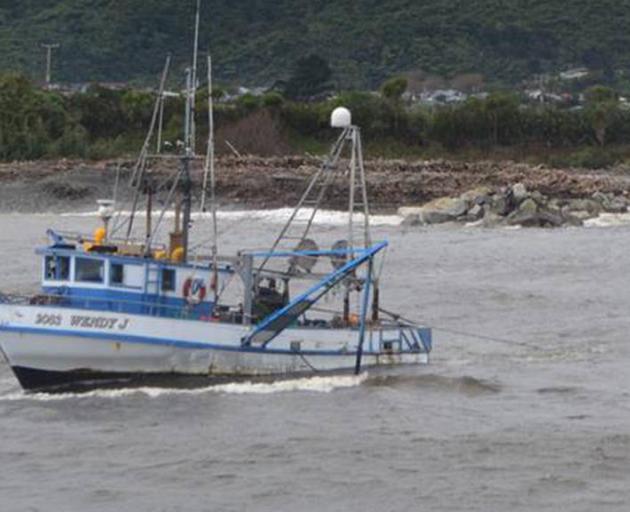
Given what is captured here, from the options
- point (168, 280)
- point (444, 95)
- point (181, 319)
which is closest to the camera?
point (181, 319)

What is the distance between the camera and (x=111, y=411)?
3216 centimetres

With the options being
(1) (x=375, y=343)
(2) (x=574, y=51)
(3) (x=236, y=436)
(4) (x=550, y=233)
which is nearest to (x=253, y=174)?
(4) (x=550, y=233)

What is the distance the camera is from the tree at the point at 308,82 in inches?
5556

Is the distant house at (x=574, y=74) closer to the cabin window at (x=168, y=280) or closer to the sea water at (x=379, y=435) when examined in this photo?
the sea water at (x=379, y=435)

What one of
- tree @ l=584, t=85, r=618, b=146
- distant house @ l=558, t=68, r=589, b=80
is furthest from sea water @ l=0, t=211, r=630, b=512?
distant house @ l=558, t=68, r=589, b=80

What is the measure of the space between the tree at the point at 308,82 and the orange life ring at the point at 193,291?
104497mm

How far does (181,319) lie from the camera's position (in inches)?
1332

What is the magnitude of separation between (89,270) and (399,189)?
46.7 metres

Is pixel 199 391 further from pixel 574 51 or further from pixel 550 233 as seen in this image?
pixel 574 51

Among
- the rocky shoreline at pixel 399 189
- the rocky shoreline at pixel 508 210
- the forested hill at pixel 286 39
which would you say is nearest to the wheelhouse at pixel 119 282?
the rocky shoreline at pixel 508 210

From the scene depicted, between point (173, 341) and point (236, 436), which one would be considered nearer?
point (236, 436)

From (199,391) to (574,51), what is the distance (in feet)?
554

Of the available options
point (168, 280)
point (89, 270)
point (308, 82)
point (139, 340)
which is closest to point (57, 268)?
point (89, 270)

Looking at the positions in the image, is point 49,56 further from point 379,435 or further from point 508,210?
point 379,435
